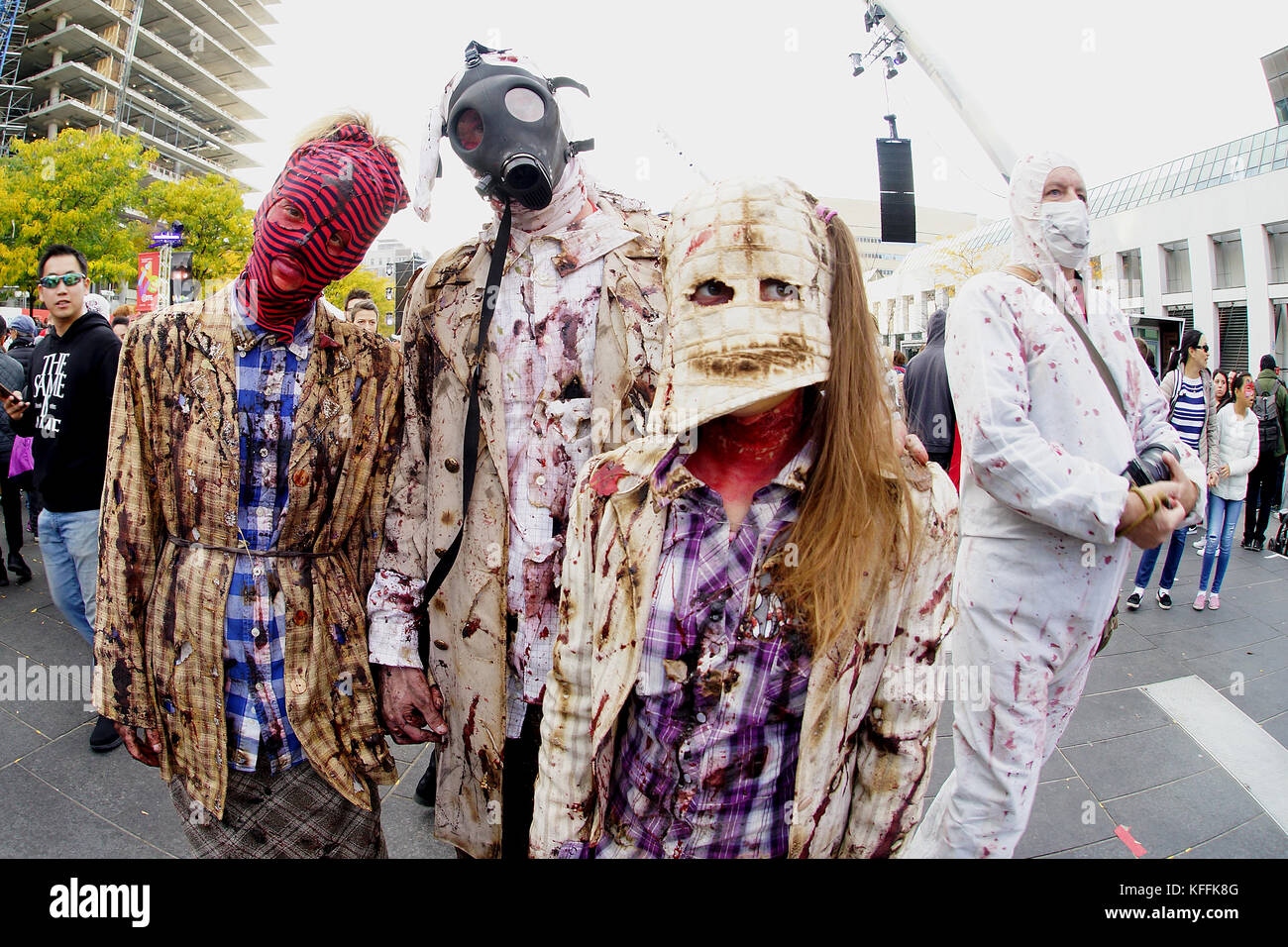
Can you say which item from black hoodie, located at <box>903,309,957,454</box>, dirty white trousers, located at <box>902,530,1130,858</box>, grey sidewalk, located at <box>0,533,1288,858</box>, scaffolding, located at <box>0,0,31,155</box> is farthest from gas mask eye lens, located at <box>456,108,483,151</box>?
scaffolding, located at <box>0,0,31,155</box>

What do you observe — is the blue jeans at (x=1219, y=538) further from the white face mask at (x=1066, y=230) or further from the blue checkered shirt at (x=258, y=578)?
the blue checkered shirt at (x=258, y=578)

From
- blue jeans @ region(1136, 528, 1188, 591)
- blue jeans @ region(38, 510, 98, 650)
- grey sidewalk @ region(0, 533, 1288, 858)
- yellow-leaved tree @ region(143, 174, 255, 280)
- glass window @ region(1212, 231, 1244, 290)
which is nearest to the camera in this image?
grey sidewalk @ region(0, 533, 1288, 858)

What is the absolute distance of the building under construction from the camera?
4259 cm

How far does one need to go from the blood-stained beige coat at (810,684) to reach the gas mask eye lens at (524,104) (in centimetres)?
95

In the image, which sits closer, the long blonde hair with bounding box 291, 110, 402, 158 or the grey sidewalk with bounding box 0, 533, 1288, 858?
the long blonde hair with bounding box 291, 110, 402, 158

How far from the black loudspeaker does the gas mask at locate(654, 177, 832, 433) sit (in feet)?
35.6

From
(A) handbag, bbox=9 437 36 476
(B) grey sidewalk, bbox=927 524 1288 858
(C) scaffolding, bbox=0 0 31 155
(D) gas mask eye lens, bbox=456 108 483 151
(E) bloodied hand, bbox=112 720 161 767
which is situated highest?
(C) scaffolding, bbox=0 0 31 155

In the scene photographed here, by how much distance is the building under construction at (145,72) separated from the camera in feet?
140

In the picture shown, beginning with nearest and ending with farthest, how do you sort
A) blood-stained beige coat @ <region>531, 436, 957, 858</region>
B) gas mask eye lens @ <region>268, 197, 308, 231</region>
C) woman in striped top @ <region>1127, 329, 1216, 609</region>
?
blood-stained beige coat @ <region>531, 436, 957, 858</region> → gas mask eye lens @ <region>268, 197, 308, 231</region> → woman in striped top @ <region>1127, 329, 1216, 609</region>

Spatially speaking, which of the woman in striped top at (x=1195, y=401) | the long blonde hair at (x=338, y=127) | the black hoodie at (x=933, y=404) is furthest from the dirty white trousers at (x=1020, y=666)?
the woman in striped top at (x=1195, y=401)

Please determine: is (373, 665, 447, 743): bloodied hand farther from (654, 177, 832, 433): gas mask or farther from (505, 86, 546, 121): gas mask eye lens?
(505, 86, 546, 121): gas mask eye lens

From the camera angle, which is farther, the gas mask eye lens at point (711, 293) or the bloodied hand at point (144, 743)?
the bloodied hand at point (144, 743)
